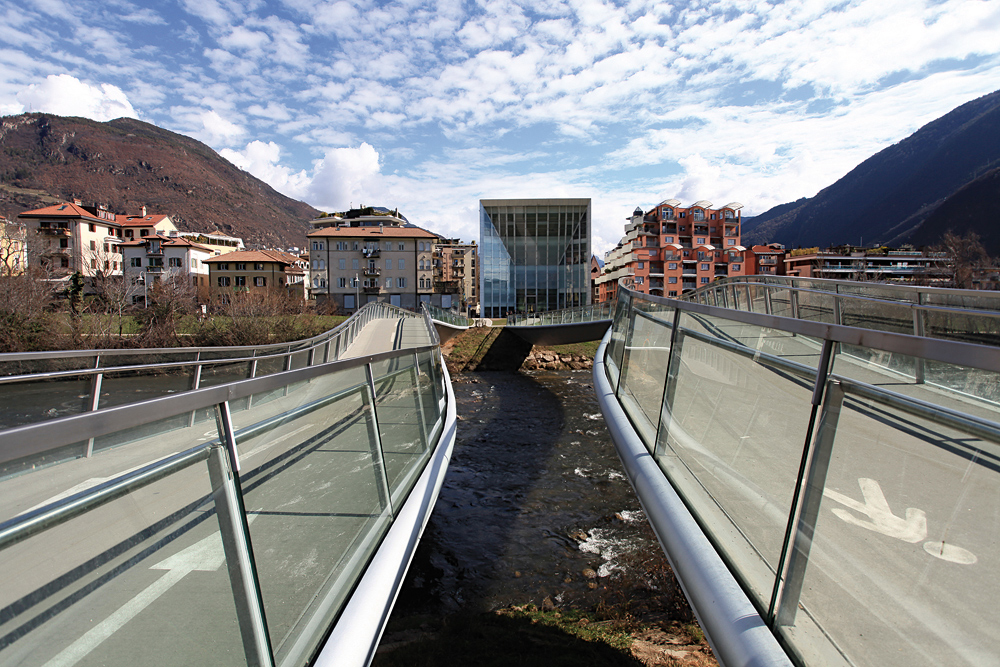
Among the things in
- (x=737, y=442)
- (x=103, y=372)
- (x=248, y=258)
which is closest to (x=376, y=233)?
(x=248, y=258)

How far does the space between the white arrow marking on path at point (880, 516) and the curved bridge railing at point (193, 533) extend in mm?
2010

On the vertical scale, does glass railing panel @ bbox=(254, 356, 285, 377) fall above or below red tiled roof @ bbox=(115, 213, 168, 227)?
below

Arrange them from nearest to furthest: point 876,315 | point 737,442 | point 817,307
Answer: point 737,442, point 876,315, point 817,307

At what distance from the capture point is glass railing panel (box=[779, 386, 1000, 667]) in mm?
1413

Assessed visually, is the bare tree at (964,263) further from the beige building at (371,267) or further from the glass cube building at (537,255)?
the beige building at (371,267)

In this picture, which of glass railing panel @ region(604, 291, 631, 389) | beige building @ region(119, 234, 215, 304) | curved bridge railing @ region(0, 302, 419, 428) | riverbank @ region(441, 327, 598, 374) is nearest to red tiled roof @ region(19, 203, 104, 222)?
beige building @ region(119, 234, 215, 304)

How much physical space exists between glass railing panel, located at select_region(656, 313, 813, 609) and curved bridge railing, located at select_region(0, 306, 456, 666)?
1883 millimetres

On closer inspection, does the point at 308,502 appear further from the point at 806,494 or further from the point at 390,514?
the point at 806,494

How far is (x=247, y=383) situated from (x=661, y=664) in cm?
475

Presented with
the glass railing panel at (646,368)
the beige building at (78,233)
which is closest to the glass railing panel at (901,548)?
the glass railing panel at (646,368)

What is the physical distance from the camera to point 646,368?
220 inches

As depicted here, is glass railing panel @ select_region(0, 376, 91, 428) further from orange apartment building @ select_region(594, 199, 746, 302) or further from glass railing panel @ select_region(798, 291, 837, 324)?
orange apartment building @ select_region(594, 199, 746, 302)

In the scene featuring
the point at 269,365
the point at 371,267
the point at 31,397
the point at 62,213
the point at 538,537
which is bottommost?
the point at 538,537

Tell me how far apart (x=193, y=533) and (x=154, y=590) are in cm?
16
